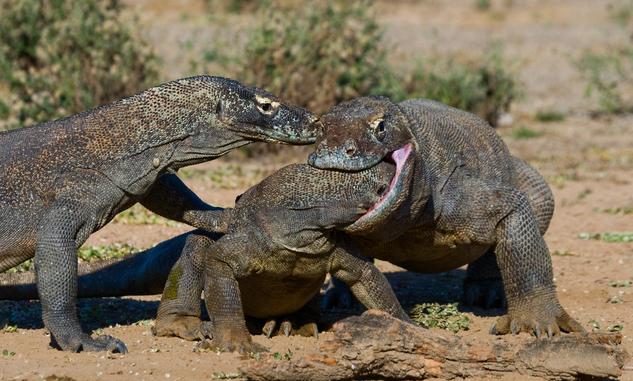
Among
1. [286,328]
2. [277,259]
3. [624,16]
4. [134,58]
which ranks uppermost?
[624,16]

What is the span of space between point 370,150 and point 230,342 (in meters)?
1.28

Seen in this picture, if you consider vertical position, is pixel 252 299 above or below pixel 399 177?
below

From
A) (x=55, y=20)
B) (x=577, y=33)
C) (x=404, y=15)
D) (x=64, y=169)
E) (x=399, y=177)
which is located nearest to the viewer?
(x=399, y=177)

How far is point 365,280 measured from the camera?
727 cm

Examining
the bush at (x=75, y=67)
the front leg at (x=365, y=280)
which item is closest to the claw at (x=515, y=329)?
the front leg at (x=365, y=280)

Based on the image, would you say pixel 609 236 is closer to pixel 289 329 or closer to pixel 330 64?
pixel 289 329

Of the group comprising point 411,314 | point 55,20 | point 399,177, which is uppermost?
point 55,20

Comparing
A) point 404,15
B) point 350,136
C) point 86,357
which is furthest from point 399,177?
point 404,15

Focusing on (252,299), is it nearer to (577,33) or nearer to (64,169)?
(64,169)

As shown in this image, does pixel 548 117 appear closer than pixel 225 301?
No

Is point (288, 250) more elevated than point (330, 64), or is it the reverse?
point (330, 64)

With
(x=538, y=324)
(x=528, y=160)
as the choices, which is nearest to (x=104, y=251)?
(x=538, y=324)

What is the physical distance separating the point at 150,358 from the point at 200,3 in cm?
1895

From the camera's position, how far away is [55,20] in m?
15.8
